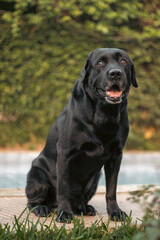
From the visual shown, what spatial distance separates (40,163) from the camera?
2.73m

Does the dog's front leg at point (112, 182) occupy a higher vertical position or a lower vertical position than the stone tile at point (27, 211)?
higher

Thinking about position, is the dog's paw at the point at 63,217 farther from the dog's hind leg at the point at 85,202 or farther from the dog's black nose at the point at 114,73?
the dog's black nose at the point at 114,73


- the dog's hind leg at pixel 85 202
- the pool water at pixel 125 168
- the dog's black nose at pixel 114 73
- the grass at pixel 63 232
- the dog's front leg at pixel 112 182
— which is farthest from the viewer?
the pool water at pixel 125 168

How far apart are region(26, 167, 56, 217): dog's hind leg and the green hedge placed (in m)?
5.58

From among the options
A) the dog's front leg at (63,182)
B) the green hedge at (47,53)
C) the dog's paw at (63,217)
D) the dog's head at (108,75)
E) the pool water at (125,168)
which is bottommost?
the pool water at (125,168)

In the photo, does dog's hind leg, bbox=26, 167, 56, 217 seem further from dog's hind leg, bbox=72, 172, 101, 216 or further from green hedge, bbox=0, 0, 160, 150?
green hedge, bbox=0, 0, 160, 150

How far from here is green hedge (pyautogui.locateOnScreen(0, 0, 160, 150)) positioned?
8148 mm

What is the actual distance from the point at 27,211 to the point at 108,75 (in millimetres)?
1221

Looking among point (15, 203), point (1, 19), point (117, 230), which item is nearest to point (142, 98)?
point (1, 19)

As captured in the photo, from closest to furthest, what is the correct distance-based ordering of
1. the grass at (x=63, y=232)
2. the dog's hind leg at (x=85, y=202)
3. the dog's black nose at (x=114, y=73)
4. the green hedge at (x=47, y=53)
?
the grass at (x=63, y=232)
the dog's black nose at (x=114, y=73)
the dog's hind leg at (x=85, y=202)
the green hedge at (x=47, y=53)

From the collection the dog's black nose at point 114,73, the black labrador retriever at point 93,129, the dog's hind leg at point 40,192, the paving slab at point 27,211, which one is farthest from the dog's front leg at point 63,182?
the dog's black nose at point 114,73

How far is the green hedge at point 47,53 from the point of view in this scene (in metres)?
8.15

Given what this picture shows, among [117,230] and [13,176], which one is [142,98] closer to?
[13,176]

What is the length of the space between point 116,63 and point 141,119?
686 cm
